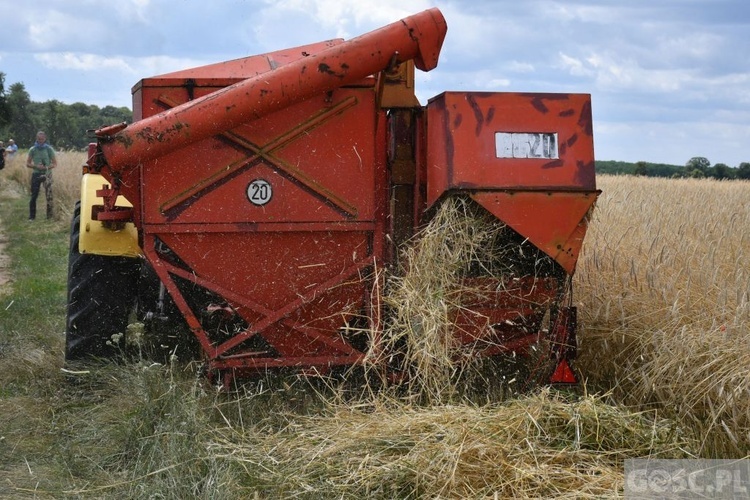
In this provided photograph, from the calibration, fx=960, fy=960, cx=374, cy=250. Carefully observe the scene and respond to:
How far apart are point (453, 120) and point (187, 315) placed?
1543mm

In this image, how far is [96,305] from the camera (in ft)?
16.8

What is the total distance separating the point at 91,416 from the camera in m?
4.71

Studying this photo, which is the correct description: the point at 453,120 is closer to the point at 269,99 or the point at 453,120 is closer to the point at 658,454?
the point at 269,99

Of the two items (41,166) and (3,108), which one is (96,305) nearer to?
(41,166)

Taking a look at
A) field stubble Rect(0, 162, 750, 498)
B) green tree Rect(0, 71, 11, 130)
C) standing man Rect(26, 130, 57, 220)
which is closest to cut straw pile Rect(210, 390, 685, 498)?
field stubble Rect(0, 162, 750, 498)

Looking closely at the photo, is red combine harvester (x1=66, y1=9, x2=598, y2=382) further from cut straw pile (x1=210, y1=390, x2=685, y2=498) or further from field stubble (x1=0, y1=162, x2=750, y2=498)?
cut straw pile (x1=210, y1=390, x2=685, y2=498)

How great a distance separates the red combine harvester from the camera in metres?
4.29

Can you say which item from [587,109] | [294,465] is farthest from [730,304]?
[294,465]

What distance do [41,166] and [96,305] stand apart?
458 inches

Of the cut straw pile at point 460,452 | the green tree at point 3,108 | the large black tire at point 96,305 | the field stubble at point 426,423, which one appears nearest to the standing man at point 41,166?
the field stubble at point 426,423

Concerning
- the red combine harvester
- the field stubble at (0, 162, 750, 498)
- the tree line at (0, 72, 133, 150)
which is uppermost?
the tree line at (0, 72, 133, 150)

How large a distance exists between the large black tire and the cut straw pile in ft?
4.78

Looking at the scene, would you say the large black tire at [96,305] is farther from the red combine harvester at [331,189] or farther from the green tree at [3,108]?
the green tree at [3,108]

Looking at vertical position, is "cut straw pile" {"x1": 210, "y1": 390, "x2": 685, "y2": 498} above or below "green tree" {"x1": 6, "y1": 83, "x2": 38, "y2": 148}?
below
